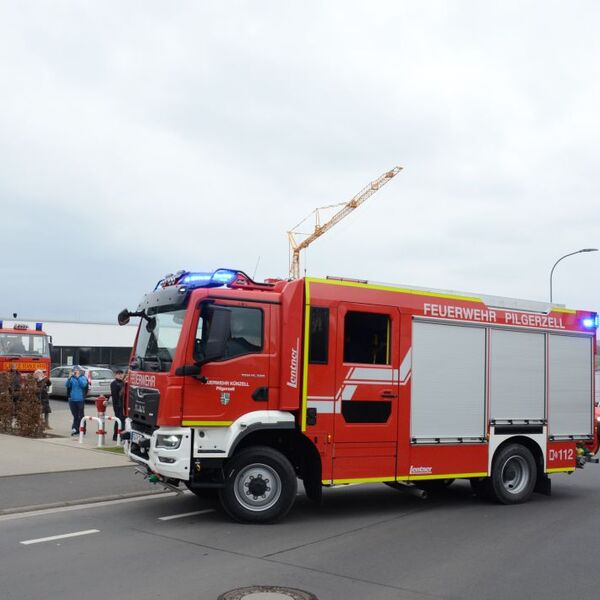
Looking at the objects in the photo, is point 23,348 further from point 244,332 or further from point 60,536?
point 244,332

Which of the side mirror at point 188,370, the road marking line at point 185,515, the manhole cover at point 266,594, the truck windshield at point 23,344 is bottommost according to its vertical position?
the manhole cover at point 266,594

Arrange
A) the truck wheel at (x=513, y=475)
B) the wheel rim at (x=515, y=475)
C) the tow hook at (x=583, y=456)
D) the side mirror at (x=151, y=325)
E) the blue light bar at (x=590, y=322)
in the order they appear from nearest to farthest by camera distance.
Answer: the side mirror at (x=151, y=325), the truck wheel at (x=513, y=475), the wheel rim at (x=515, y=475), the tow hook at (x=583, y=456), the blue light bar at (x=590, y=322)

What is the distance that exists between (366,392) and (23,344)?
20768 mm

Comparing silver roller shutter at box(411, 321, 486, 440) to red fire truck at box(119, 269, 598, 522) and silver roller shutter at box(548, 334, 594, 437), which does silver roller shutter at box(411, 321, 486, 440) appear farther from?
silver roller shutter at box(548, 334, 594, 437)

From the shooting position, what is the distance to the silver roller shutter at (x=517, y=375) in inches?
402

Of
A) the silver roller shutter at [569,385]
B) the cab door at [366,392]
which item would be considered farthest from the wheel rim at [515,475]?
the cab door at [366,392]

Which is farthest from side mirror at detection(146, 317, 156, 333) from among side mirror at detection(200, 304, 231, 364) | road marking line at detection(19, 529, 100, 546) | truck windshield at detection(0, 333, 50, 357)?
truck windshield at detection(0, 333, 50, 357)

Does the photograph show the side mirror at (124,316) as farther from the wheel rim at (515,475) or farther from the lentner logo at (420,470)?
the wheel rim at (515,475)

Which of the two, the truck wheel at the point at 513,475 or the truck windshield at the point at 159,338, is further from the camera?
the truck wheel at the point at 513,475

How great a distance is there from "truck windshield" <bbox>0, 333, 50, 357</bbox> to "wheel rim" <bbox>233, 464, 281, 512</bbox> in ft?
66.5

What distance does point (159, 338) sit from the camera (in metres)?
8.88

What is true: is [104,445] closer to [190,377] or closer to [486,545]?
[190,377]

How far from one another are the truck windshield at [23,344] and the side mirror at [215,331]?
2033cm

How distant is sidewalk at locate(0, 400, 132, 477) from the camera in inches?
489
